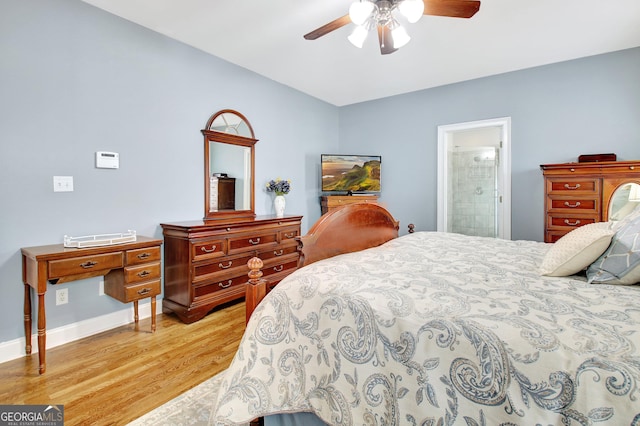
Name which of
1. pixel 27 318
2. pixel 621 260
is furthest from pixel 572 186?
pixel 27 318

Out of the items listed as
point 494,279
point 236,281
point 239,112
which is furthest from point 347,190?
point 494,279

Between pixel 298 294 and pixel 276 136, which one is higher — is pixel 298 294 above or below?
below

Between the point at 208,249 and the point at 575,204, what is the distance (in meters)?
3.73

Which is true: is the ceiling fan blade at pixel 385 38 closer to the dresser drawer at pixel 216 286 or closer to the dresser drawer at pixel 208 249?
the dresser drawer at pixel 208 249

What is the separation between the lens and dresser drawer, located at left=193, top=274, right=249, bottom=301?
110 inches

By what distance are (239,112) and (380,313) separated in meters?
3.32

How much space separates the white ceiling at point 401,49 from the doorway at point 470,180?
37.9 inches

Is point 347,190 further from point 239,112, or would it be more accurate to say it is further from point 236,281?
point 236,281

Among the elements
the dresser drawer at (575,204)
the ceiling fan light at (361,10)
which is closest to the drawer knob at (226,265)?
the ceiling fan light at (361,10)

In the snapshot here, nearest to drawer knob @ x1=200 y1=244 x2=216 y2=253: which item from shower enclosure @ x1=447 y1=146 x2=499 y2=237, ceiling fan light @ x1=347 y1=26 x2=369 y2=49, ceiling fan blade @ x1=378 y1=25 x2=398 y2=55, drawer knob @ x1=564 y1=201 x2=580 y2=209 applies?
ceiling fan light @ x1=347 y1=26 x2=369 y2=49

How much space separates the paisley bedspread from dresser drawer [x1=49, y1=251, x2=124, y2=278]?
162 cm

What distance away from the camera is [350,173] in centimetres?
Answer: 480

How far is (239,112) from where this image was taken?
3.72 metres

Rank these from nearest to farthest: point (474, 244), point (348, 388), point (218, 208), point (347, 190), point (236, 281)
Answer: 1. point (348, 388)
2. point (474, 244)
3. point (236, 281)
4. point (218, 208)
5. point (347, 190)
